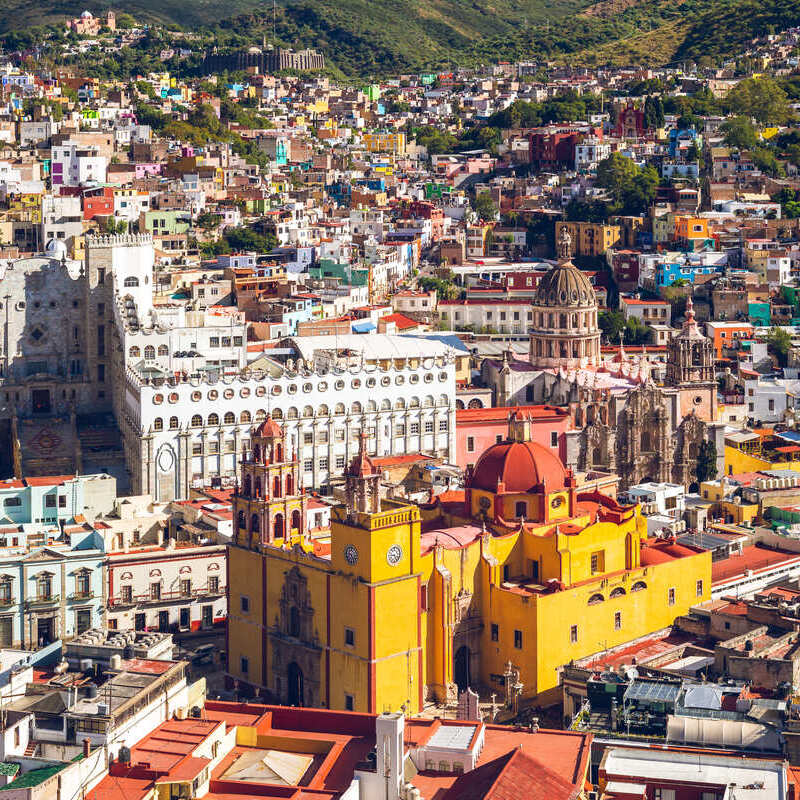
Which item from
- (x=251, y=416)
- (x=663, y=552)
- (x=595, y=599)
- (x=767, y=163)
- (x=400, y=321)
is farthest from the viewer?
(x=767, y=163)

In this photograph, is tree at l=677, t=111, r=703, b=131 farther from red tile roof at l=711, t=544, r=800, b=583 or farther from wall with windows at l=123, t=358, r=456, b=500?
red tile roof at l=711, t=544, r=800, b=583

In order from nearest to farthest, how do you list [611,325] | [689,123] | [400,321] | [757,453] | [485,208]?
[757,453] < [400,321] < [611,325] < [485,208] < [689,123]

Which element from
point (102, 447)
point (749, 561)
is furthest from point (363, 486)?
point (102, 447)

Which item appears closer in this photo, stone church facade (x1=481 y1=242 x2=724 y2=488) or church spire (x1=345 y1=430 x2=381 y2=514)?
church spire (x1=345 y1=430 x2=381 y2=514)

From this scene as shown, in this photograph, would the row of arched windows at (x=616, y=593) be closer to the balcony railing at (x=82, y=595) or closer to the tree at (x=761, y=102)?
the balcony railing at (x=82, y=595)

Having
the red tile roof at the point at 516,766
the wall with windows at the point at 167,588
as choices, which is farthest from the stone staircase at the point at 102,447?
the red tile roof at the point at 516,766

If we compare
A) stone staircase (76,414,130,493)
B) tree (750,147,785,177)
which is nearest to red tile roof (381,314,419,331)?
stone staircase (76,414,130,493)

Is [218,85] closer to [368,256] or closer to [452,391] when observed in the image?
[368,256]

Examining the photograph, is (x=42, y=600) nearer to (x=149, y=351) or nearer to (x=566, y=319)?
(x=149, y=351)
